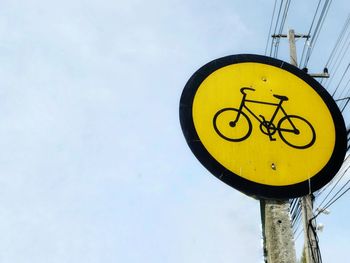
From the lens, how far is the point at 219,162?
1.90 m

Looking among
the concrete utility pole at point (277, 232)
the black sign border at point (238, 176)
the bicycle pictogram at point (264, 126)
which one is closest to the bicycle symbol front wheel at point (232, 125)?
the bicycle pictogram at point (264, 126)

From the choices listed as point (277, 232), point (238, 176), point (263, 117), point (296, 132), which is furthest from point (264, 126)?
point (277, 232)

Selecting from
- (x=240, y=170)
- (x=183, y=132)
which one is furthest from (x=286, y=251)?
(x=183, y=132)

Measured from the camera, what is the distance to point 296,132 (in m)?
2.06

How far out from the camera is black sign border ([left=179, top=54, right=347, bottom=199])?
1.86 metres

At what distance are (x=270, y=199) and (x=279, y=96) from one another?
1.83 feet

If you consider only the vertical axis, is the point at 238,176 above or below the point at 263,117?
below

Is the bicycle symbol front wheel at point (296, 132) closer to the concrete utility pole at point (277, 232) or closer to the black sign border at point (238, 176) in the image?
the black sign border at point (238, 176)

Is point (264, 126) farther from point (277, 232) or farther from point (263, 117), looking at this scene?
point (277, 232)

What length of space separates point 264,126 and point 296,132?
0.53 ft

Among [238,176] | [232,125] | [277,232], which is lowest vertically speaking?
[277,232]

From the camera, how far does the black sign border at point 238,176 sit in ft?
6.12

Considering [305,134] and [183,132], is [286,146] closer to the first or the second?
[305,134]

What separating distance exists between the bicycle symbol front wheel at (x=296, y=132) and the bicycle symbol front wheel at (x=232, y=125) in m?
0.16
